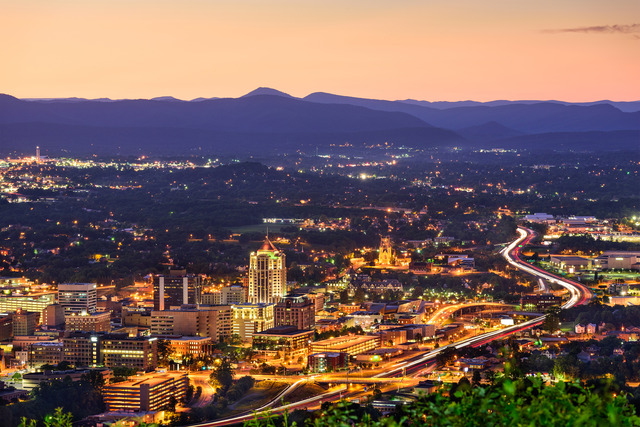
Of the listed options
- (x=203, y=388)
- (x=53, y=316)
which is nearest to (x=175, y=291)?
(x=53, y=316)

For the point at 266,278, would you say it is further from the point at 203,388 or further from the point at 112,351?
the point at 203,388

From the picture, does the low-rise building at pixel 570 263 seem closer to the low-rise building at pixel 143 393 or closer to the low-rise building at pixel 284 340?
the low-rise building at pixel 284 340

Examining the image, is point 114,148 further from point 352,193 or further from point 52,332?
point 52,332

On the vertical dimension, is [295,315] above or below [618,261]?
below

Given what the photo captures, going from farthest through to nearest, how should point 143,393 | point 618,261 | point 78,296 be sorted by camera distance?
point 618,261 → point 78,296 → point 143,393

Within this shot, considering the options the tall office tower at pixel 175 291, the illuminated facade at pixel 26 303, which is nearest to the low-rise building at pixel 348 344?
the tall office tower at pixel 175 291

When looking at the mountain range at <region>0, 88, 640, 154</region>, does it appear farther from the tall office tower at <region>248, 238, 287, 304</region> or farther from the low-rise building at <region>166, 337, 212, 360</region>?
the low-rise building at <region>166, 337, 212, 360</region>

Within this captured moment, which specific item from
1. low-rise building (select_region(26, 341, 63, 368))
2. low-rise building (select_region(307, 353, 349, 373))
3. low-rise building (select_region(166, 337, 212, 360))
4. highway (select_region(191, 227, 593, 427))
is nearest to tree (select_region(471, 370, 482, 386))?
highway (select_region(191, 227, 593, 427))
